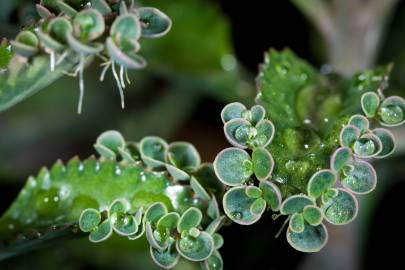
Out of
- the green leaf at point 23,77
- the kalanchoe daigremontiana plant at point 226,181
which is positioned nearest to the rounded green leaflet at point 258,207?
the kalanchoe daigremontiana plant at point 226,181

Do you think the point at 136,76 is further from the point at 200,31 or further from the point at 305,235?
the point at 305,235

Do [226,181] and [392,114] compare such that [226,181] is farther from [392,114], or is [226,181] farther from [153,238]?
[392,114]

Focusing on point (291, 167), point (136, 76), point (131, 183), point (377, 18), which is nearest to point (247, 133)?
point (291, 167)

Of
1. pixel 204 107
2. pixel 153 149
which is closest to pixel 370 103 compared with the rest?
pixel 153 149

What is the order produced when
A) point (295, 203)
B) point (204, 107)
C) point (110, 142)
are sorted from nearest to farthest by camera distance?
point (295, 203) < point (110, 142) < point (204, 107)

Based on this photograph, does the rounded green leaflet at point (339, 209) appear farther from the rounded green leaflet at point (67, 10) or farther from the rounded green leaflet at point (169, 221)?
the rounded green leaflet at point (67, 10)

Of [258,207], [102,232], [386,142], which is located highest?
[386,142]

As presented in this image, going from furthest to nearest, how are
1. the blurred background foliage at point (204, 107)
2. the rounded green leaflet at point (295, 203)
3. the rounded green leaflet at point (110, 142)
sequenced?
the blurred background foliage at point (204, 107), the rounded green leaflet at point (110, 142), the rounded green leaflet at point (295, 203)
